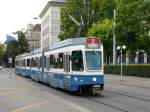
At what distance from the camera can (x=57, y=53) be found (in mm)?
29594

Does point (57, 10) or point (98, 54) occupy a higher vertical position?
point (57, 10)

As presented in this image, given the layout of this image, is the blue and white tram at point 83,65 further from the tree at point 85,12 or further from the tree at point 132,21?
the tree at point 85,12

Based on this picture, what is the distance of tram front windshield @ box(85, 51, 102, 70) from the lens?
24.9 metres

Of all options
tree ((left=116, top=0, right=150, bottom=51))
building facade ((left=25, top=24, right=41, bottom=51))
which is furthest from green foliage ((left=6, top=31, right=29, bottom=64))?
tree ((left=116, top=0, right=150, bottom=51))

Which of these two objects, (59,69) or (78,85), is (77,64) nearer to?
(78,85)

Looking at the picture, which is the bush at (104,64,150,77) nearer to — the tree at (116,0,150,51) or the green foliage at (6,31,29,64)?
the tree at (116,0,150,51)

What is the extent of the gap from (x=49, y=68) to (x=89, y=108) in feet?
46.9

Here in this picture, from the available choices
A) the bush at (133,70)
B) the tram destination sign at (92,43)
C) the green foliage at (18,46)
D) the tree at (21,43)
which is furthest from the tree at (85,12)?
the tram destination sign at (92,43)

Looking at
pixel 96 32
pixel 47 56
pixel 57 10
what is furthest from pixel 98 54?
pixel 57 10

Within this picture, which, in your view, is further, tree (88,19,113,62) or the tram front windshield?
tree (88,19,113,62)

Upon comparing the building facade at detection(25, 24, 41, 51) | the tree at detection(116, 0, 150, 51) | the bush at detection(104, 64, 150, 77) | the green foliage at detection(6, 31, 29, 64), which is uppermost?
the building facade at detection(25, 24, 41, 51)

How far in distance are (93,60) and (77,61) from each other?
2.81ft

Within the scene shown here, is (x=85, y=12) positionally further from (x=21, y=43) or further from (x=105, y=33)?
(x=21, y=43)

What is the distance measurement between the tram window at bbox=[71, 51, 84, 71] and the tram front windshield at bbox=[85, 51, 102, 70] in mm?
337
